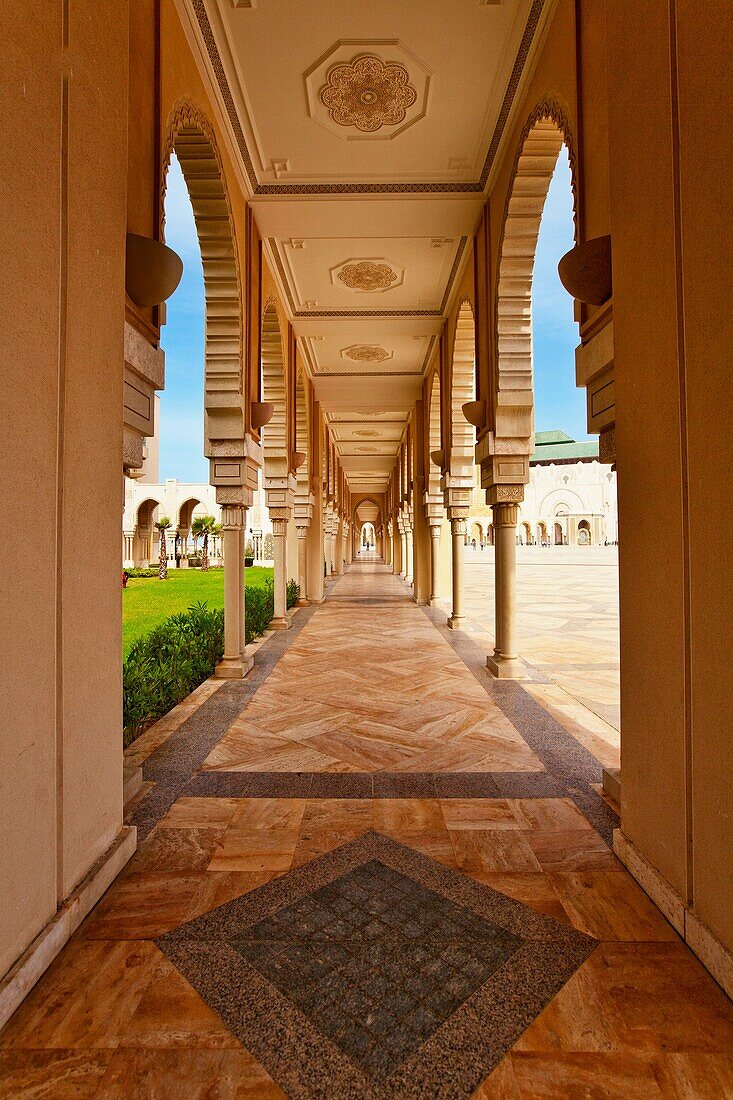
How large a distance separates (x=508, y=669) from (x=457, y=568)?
316 cm

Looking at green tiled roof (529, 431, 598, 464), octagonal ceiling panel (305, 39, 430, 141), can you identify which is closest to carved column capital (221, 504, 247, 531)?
octagonal ceiling panel (305, 39, 430, 141)

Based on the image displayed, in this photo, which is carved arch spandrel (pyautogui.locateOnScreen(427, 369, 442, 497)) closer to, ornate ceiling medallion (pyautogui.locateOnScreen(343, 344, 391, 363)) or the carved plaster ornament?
ornate ceiling medallion (pyautogui.locateOnScreen(343, 344, 391, 363))

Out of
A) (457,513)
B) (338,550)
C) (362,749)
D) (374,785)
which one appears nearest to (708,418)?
(374,785)

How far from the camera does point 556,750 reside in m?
3.10

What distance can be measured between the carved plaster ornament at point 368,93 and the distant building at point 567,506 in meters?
53.1

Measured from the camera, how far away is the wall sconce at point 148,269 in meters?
2.43

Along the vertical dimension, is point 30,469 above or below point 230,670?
above

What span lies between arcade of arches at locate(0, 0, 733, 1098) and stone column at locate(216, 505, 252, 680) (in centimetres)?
128

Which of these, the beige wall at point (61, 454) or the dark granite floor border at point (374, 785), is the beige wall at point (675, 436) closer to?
the dark granite floor border at point (374, 785)

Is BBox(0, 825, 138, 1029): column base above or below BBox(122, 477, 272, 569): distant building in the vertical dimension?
below

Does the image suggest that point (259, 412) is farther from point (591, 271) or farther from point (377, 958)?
point (377, 958)

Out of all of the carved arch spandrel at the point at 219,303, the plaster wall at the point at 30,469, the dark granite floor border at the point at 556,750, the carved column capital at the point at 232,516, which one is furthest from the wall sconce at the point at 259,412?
the plaster wall at the point at 30,469

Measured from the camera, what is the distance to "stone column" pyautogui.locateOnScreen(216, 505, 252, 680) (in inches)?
197

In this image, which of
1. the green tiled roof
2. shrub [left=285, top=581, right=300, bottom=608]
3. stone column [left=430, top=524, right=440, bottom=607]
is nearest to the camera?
stone column [left=430, top=524, right=440, bottom=607]
